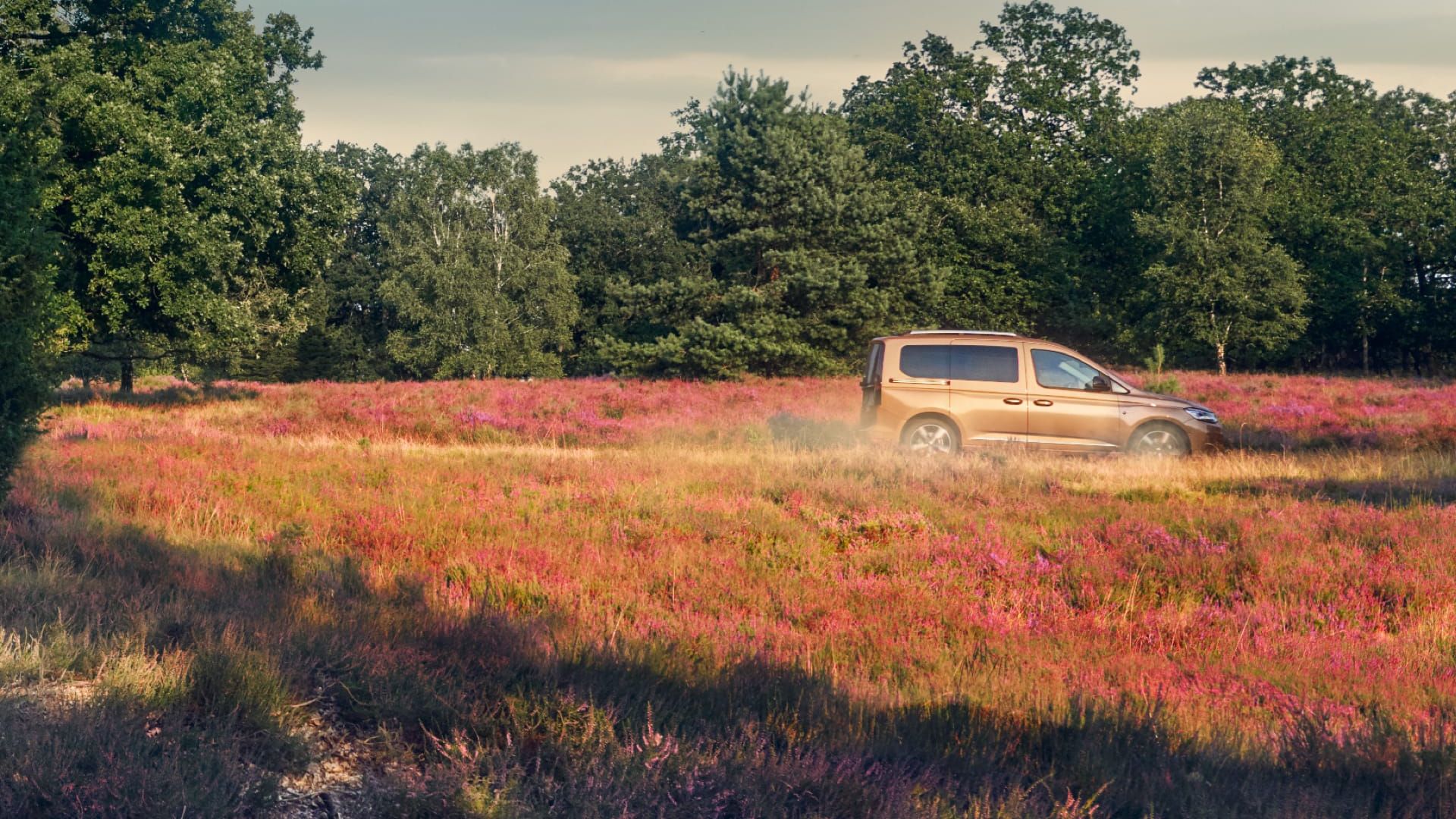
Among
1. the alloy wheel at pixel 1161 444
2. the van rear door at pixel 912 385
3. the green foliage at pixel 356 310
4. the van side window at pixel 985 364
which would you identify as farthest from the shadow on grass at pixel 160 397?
the green foliage at pixel 356 310

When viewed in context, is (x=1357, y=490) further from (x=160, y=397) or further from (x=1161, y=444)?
(x=160, y=397)

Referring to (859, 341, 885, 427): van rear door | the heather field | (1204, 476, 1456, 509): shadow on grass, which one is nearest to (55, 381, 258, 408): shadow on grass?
the heather field

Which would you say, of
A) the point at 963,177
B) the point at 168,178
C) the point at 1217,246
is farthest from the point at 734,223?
the point at 168,178

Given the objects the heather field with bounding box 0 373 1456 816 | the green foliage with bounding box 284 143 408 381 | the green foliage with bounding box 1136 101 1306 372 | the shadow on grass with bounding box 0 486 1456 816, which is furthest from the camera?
the green foliage with bounding box 284 143 408 381

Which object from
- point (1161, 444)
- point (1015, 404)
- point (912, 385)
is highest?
point (912, 385)

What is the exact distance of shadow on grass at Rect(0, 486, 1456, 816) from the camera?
3.87m

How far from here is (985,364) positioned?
16.2 metres

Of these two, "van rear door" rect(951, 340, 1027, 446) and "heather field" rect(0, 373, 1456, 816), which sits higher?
"van rear door" rect(951, 340, 1027, 446)

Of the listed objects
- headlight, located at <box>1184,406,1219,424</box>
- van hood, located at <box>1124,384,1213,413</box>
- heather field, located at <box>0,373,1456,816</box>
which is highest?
van hood, located at <box>1124,384,1213,413</box>

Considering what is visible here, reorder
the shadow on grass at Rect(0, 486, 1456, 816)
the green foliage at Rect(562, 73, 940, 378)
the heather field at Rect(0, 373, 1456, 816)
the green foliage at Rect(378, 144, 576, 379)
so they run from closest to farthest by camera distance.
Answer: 1. the shadow on grass at Rect(0, 486, 1456, 816)
2. the heather field at Rect(0, 373, 1456, 816)
3. the green foliage at Rect(562, 73, 940, 378)
4. the green foliage at Rect(378, 144, 576, 379)

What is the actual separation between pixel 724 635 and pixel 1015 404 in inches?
411

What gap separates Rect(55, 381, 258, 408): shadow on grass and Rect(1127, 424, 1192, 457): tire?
21.6 metres

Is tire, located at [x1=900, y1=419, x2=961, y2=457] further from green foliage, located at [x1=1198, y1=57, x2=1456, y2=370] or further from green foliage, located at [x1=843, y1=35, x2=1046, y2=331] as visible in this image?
green foliage, located at [x1=1198, y1=57, x2=1456, y2=370]

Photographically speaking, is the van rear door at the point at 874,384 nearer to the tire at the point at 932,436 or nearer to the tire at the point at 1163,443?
the tire at the point at 932,436
